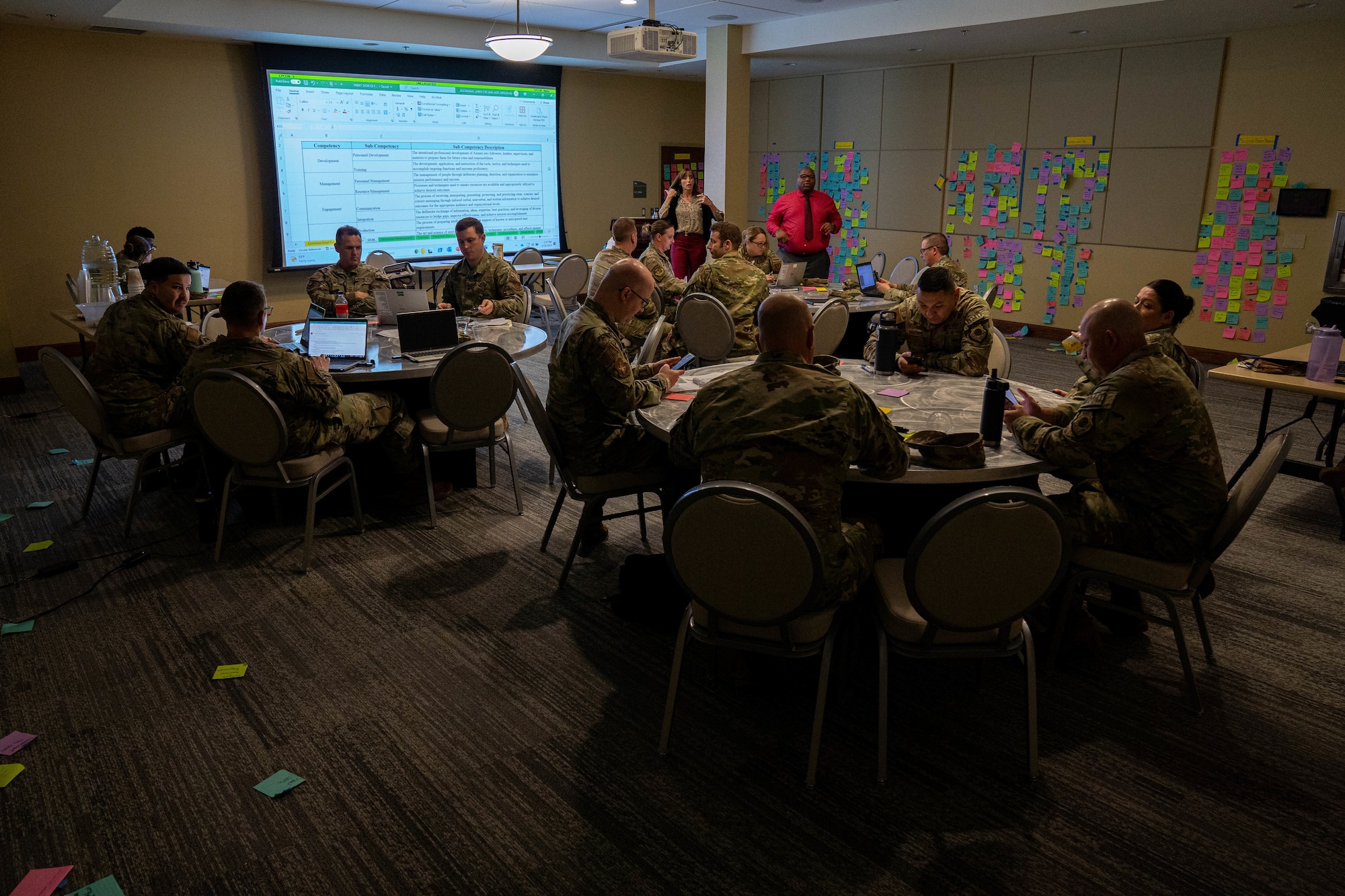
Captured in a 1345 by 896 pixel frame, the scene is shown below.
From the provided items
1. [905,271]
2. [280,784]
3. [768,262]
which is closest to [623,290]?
[280,784]

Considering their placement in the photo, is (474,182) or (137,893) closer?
(137,893)

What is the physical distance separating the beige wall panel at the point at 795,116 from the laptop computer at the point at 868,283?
4910mm

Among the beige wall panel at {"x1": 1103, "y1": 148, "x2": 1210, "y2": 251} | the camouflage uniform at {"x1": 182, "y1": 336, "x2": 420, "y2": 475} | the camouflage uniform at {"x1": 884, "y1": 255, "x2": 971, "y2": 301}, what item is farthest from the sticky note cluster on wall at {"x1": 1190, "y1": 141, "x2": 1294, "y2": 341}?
the camouflage uniform at {"x1": 182, "y1": 336, "x2": 420, "y2": 475}

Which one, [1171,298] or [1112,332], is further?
[1171,298]

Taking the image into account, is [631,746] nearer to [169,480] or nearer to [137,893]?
[137,893]

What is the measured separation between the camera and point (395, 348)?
15.2ft

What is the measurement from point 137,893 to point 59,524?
2.87 meters

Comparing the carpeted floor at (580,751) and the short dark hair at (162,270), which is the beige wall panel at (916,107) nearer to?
the carpeted floor at (580,751)

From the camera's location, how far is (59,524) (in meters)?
4.33

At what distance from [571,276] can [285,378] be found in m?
4.59

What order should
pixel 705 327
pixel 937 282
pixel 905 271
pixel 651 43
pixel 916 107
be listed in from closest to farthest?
1. pixel 937 282
2. pixel 705 327
3. pixel 651 43
4. pixel 905 271
5. pixel 916 107

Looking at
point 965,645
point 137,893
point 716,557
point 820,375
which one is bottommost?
point 137,893

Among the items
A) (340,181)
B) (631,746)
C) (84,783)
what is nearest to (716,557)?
(631,746)

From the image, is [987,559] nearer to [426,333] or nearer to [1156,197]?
[426,333]
